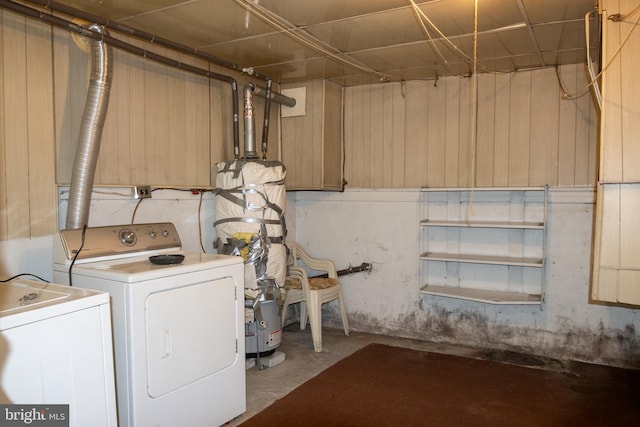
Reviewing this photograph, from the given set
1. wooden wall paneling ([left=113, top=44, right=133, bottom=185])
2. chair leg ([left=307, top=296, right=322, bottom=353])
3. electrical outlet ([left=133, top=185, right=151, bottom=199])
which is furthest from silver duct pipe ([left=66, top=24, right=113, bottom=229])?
chair leg ([left=307, top=296, right=322, bottom=353])

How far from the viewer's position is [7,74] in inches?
87.4

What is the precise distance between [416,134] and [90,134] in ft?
8.54

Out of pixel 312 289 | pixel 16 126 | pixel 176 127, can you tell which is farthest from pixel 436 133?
pixel 16 126

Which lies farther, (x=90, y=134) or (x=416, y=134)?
(x=416, y=134)

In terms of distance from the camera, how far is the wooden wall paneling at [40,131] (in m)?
2.32

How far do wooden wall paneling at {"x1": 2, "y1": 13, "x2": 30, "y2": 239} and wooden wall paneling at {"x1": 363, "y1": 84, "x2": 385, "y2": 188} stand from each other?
2.70m

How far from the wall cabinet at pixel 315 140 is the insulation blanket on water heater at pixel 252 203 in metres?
0.83

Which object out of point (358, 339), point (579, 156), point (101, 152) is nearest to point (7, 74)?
point (101, 152)

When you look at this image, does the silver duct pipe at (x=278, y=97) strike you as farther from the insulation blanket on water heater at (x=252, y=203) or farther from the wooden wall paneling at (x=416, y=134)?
the wooden wall paneling at (x=416, y=134)

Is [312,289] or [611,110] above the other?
[611,110]

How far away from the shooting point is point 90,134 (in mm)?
2422

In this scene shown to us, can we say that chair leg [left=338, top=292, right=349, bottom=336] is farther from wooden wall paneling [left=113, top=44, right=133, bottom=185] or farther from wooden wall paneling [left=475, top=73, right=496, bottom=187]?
wooden wall paneling [left=113, top=44, right=133, bottom=185]

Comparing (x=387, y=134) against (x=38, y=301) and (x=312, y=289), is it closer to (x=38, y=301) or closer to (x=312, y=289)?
(x=312, y=289)

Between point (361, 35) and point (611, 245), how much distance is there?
1.87m
